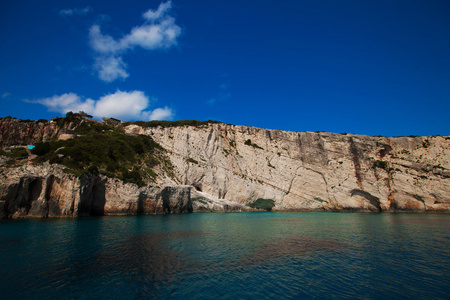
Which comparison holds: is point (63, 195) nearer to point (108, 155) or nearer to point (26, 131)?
point (108, 155)

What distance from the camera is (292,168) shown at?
5688 cm

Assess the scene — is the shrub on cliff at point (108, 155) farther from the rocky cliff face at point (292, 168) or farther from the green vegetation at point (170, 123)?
the green vegetation at point (170, 123)

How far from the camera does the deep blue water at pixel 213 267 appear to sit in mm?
8180

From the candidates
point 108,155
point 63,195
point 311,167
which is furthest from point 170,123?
point 311,167

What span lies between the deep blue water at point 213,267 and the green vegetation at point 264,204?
35523 mm

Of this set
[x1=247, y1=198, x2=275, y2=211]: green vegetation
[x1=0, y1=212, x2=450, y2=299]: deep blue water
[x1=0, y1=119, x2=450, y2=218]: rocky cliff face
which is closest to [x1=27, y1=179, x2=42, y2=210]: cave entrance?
[x1=0, y1=212, x2=450, y2=299]: deep blue water

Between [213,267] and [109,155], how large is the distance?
31061 mm

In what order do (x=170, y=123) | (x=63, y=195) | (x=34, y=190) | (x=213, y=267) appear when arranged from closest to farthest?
(x=213, y=267), (x=34, y=190), (x=63, y=195), (x=170, y=123)

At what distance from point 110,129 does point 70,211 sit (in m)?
29.8

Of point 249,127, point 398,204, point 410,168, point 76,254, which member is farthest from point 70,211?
point 410,168

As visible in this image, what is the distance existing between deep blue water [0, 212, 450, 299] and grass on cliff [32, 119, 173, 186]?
13952mm

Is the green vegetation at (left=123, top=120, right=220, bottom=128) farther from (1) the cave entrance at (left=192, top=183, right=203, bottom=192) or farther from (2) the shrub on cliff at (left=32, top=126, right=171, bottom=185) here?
(1) the cave entrance at (left=192, top=183, right=203, bottom=192)

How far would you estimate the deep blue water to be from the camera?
26.8 feet

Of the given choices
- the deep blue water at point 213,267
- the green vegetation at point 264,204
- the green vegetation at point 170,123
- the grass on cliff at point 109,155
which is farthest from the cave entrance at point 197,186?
the deep blue water at point 213,267
